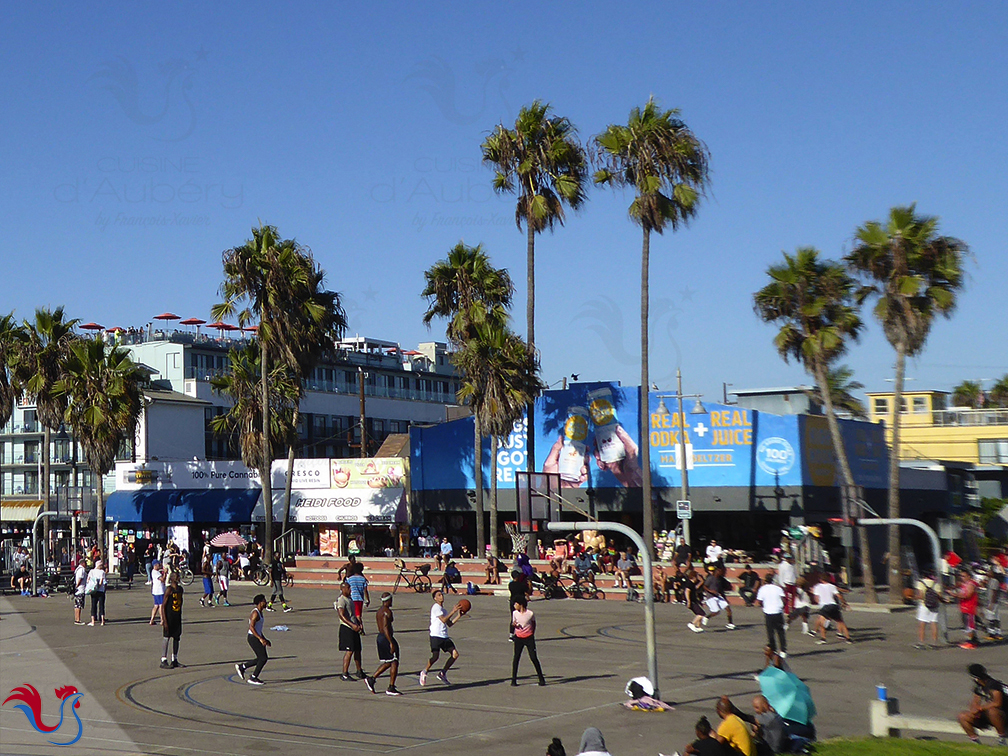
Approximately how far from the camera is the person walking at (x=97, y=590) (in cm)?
2870

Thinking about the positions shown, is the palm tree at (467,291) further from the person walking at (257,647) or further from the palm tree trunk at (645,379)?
the person walking at (257,647)

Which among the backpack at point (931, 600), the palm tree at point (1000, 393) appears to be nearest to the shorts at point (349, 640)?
the backpack at point (931, 600)

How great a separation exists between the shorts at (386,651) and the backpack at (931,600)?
1212 centimetres

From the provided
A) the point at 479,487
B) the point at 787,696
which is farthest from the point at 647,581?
the point at 479,487

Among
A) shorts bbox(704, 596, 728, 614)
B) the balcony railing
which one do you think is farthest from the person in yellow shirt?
the balcony railing

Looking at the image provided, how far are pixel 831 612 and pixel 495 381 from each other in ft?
64.0

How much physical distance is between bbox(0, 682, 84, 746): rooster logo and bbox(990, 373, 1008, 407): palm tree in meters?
75.8

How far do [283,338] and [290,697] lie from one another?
30.0m

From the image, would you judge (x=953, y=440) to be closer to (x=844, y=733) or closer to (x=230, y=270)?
(x=230, y=270)

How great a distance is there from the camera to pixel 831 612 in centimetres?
2414

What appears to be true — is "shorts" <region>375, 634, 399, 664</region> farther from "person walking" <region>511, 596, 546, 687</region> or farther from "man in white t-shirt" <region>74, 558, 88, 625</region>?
"man in white t-shirt" <region>74, 558, 88, 625</region>

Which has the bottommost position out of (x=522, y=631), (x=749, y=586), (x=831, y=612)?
(x=749, y=586)

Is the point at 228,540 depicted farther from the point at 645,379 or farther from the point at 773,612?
the point at 773,612

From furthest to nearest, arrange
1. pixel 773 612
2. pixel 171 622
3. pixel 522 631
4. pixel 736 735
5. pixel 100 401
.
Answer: pixel 100 401
pixel 773 612
pixel 171 622
pixel 522 631
pixel 736 735
